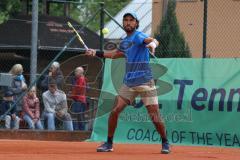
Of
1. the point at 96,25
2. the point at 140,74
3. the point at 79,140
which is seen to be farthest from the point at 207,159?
the point at 96,25

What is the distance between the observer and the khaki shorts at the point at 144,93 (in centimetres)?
1238

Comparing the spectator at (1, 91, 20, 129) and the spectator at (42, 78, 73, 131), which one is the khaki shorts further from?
the spectator at (1, 91, 20, 129)

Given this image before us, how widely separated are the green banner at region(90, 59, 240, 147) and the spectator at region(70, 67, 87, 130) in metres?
0.74

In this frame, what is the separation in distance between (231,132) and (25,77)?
5810 millimetres

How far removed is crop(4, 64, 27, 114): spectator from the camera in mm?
17312

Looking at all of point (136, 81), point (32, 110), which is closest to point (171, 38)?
point (32, 110)

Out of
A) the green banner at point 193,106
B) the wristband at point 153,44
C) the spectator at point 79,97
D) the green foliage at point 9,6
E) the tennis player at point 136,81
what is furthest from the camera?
the green foliage at point 9,6

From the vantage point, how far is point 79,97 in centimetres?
1694

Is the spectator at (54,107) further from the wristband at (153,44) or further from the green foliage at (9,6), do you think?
the green foliage at (9,6)

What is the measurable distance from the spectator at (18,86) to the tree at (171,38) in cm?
286

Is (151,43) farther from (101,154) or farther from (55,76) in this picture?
(55,76)

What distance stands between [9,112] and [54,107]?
0.96 meters

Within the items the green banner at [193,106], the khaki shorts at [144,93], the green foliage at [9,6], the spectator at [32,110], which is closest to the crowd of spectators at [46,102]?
the spectator at [32,110]

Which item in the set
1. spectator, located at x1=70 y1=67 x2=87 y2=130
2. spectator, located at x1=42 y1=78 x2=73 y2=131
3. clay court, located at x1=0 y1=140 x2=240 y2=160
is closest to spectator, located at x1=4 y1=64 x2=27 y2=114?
spectator, located at x1=42 y1=78 x2=73 y2=131
